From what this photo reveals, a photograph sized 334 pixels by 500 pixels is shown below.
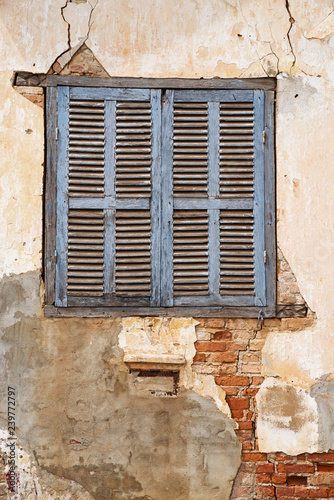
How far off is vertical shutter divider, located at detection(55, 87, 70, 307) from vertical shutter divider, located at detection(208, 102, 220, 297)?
1072 mm

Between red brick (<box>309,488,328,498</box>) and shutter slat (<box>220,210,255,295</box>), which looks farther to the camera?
shutter slat (<box>220,210,255,295</box>)

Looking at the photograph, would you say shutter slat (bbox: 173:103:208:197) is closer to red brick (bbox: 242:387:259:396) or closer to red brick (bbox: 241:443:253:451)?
red brick (bbox: 242:387:259:396)

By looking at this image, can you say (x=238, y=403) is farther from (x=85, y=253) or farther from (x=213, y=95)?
(x=213, y=95)

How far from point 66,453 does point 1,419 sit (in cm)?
53

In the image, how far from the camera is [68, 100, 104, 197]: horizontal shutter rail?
4.58 metres

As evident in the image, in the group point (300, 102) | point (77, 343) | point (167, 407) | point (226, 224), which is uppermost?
point (300, 102)

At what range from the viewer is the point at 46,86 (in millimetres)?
4598

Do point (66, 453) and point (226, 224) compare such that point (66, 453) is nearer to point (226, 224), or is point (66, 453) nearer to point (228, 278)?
point (228, 278)

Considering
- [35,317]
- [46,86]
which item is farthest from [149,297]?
[46,86]

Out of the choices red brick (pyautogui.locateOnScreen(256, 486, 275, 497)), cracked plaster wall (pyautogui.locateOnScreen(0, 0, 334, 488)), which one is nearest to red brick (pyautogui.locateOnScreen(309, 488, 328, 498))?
red brick (pyautogui.locateOnScreen(256, 486, 275, 497))

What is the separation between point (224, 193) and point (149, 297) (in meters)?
0.96

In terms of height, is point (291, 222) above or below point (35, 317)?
above

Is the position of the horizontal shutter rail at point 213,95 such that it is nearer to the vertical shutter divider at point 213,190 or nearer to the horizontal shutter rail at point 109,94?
the vertical shutter divider at point 213,190

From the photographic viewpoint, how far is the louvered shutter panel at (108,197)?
4.54 metres
